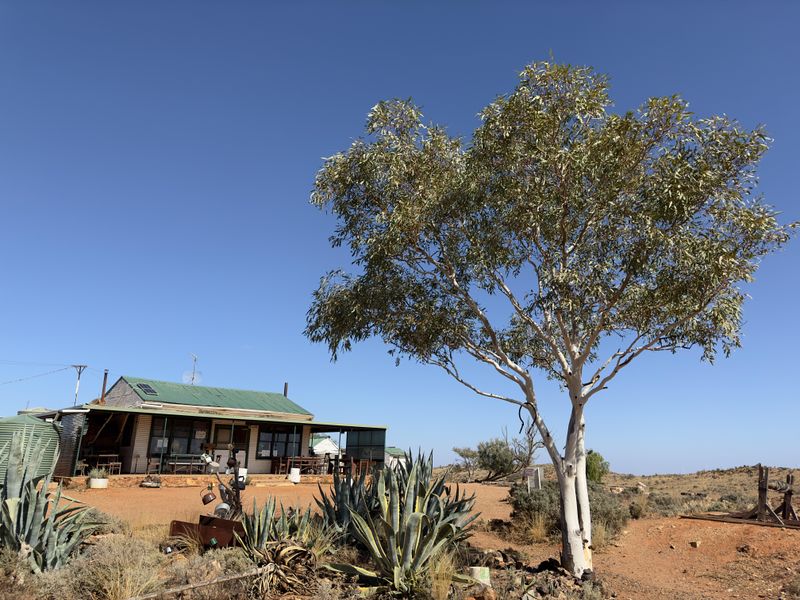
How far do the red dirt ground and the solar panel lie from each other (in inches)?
465

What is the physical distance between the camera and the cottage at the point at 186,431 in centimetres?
2494

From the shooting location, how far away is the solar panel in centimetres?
2870

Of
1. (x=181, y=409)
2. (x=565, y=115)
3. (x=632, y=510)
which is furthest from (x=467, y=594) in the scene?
(x=181, y=409)

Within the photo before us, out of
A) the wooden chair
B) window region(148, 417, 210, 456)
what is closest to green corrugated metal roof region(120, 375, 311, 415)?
window region(148, 417, 210, 456)

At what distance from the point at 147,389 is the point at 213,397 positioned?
3579 mm

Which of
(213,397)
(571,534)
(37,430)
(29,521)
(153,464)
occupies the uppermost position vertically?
(213,397)

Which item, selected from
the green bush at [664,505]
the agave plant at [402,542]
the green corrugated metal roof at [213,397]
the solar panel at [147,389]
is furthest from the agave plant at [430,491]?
the solar panel at [147,389]

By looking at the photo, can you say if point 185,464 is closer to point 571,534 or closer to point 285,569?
point 285,569

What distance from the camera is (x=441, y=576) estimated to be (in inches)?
289

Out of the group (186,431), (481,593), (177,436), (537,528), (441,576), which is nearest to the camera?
(441,576)

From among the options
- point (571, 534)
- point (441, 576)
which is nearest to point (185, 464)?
point (571, 534)

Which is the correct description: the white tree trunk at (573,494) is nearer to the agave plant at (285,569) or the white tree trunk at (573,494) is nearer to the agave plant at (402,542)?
the agave plant at (402,542)

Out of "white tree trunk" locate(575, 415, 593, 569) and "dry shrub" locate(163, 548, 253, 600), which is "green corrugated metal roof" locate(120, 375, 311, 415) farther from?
"white tree trunk" locate(575, 415, 593, 569)

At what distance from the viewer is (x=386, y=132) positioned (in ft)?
40.0
